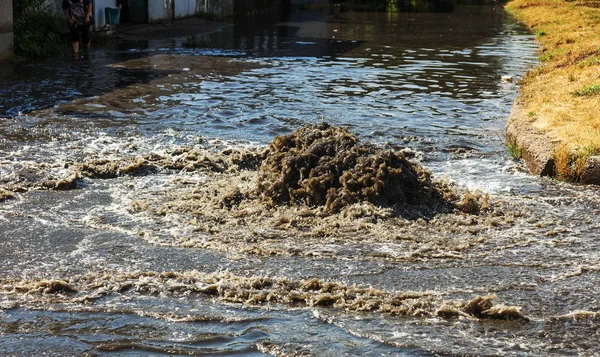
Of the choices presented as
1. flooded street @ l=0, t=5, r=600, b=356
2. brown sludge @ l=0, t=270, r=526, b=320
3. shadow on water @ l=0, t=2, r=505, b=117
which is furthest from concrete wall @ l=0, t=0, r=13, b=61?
brown sludge @ l=0, t=270, r=526, b=320

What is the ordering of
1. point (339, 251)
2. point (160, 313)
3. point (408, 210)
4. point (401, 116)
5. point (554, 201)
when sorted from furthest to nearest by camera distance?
1. point (401, 116)
2. point (554, 201)
3. point (408, 210)
4. point (339, 251)
5. point (160, 313)

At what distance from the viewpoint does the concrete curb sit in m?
9.18

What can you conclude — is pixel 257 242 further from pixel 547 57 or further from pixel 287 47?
pixel 287 47

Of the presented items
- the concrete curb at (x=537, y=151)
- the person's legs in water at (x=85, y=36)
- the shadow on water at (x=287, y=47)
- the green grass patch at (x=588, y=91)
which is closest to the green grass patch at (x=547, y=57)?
the shadow on water at (x=287, y=47)

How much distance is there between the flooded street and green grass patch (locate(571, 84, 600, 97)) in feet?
4.96

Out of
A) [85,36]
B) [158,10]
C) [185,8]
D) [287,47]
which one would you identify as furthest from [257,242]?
[185,8]

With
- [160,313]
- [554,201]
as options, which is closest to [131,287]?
[160,313]

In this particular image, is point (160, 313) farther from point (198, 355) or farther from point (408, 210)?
point (408, 210)

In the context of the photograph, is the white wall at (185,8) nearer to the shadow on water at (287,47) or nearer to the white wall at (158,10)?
the white wall at (158,10)

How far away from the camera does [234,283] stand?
20.5 feet

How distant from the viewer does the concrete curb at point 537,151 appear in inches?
361

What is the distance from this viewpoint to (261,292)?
240 inches

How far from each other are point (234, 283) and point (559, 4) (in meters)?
39.2

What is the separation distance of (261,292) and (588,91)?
28.6ft
